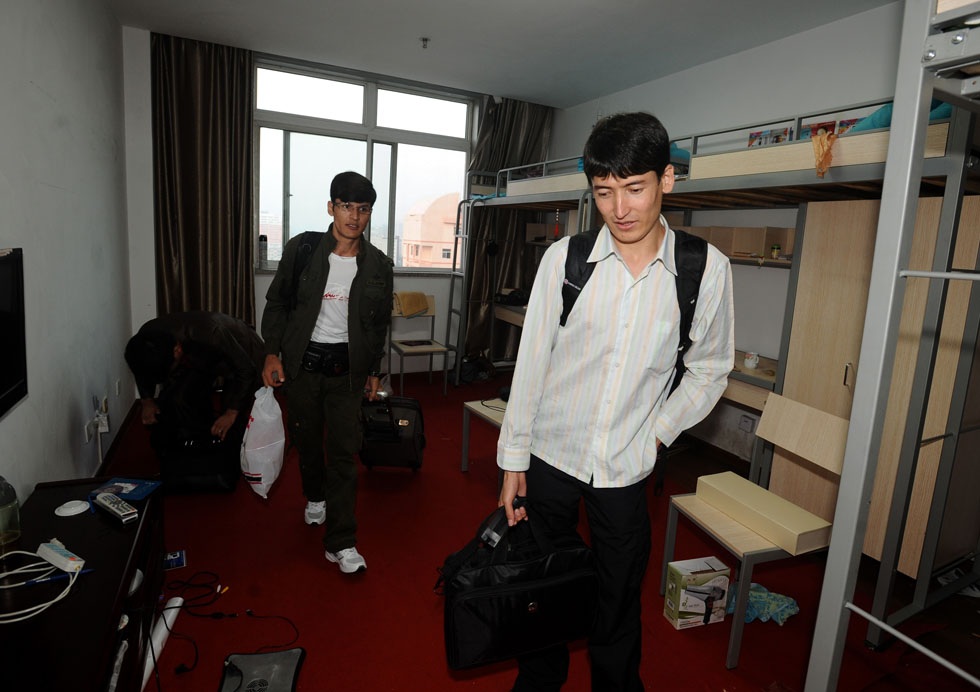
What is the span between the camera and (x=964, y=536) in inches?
99.5

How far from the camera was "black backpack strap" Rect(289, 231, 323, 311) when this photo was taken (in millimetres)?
2293

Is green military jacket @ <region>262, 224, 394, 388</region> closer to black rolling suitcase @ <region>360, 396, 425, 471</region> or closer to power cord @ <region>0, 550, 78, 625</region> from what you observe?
black rolling suitcase @ <region>360, 396, 425, 471</region>

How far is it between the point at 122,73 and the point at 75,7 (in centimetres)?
150

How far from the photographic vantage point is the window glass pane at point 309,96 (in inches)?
189

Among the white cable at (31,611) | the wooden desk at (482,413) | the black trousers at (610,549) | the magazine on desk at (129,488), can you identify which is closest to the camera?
the white cable at (31,611)

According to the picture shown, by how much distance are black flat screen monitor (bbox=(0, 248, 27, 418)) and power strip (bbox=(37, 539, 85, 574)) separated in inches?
18.4

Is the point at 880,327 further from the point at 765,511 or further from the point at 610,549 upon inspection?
the point at 765,511

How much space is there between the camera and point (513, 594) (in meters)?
1.27

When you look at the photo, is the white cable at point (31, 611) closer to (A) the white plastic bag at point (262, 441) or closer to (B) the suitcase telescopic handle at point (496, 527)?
(B) the suitcase telescopic handle at point (496, 527)

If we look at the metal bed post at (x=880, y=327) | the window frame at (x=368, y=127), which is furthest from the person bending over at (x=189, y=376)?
the metal bed post at (x=880, y=327)

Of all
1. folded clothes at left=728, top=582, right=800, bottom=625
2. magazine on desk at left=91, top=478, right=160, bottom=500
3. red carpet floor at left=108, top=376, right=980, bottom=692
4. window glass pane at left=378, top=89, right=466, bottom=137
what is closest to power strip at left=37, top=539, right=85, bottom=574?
magazine on desk at left=91, top=478, right=160, bottom=500

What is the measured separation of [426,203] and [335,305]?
11.8 feet

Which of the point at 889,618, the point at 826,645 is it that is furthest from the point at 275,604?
the point at 889,618

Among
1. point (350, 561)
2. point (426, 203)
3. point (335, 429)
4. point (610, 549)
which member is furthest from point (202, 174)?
point (610, 549)
